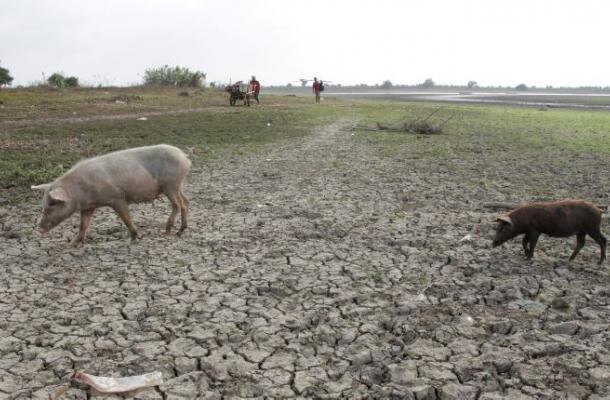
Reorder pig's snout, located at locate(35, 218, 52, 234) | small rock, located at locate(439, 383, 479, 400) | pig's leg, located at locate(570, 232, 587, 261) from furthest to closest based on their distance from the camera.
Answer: pig's snout, located at locate(35, 218, 52, 234) → pig's leg, located at locate(570, 232, 587, 261) → small rock, located at locate(439, 383, 479, 400)

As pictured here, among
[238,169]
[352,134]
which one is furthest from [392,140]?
[238,169]

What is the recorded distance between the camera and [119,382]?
12.3ft

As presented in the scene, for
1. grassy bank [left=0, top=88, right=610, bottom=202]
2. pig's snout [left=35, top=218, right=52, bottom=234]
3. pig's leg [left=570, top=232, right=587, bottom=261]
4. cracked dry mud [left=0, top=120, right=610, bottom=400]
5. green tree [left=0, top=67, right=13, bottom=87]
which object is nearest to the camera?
cracked dry mud [left=0, top=120, right=610, bottom=400]

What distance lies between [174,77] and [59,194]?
138 feet

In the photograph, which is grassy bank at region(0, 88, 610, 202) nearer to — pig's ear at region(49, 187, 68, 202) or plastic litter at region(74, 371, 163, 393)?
pig's ear at region(49, 187, 68, 202)

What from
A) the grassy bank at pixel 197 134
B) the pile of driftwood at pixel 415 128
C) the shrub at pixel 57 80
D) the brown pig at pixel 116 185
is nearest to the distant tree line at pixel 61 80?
the shrub at pixel 57 80

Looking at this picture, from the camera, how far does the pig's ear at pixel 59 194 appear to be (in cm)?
618

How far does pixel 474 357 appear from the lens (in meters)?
4.10

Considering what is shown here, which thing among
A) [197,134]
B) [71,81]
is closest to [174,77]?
[71,81]

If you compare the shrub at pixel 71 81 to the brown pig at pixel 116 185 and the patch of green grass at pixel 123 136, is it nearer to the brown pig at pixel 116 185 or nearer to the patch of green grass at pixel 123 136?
the patch of green grass at pixel 123 136

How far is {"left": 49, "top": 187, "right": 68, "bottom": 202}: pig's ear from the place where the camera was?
6.18m

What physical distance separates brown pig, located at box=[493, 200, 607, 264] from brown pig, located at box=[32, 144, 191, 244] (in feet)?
13.8

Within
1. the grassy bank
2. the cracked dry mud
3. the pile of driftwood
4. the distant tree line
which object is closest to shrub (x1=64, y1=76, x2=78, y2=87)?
the distant tree line

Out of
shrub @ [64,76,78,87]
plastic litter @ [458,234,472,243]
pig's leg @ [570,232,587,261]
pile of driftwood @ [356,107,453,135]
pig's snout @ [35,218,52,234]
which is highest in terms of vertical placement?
shrub @ [64,76,78,87]
